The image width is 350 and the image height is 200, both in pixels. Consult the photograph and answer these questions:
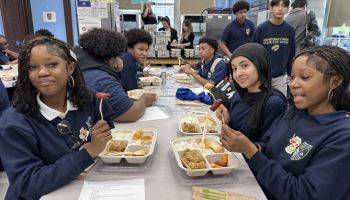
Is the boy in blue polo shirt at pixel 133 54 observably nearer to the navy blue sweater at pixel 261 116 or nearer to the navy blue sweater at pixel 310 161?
the navy blue sweater at pixel 261 116

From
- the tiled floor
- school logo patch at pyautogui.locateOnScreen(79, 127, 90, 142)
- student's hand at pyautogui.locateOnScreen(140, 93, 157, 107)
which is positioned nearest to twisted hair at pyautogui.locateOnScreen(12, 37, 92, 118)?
school logo patch at pyautogui.locateOnScreen(79, 127, 90, 142)

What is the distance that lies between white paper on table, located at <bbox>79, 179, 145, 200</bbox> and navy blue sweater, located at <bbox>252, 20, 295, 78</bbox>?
238 cm

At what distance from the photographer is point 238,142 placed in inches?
40.3

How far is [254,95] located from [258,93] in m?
0.02

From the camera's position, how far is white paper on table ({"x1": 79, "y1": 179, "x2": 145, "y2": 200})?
0.90m

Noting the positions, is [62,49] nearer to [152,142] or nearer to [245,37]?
[152,142]

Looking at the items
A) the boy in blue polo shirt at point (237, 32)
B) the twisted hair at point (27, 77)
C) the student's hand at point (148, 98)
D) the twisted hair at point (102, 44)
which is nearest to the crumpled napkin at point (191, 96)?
the student's hand at point (148, 98)

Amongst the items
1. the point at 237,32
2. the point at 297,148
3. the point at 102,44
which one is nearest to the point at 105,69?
the point at 102,44

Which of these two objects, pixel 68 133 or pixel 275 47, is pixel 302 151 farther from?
pixel 275 47

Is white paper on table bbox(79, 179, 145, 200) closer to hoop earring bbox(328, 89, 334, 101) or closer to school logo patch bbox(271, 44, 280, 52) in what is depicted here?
hoop earring bbox(328, 89, 334, 101)

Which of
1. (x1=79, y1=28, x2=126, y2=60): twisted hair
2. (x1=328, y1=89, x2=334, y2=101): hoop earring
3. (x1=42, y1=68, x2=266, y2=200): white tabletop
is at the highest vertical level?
(x1=79, y1=28, x2=126, y2=60): twisted hair

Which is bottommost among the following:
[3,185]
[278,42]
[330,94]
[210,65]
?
[3,185]

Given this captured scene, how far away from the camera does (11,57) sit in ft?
15.3

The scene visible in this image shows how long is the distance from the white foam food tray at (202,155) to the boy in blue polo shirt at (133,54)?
141 cm
